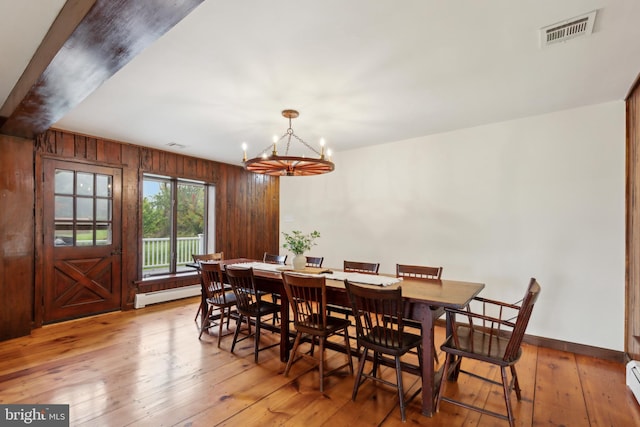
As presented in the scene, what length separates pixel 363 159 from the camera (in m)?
4.97

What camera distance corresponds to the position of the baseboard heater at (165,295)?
475 centimetres

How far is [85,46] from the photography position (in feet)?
5.63

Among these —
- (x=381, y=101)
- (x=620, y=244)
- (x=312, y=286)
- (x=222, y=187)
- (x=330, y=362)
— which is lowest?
(x=330, y=362)

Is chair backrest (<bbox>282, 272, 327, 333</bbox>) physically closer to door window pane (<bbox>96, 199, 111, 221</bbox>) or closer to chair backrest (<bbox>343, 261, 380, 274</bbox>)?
chair backrest (<bbox>343, 261, 380, 274</bbox>)

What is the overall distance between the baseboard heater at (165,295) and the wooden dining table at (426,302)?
289 cm

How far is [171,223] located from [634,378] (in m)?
6.09

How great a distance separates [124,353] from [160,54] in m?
2.91

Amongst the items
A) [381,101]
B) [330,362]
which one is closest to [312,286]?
[330,362]

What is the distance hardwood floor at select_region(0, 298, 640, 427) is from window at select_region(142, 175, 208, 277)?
6.62 feet

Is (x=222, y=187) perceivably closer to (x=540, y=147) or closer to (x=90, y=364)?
(x=90, y=364)

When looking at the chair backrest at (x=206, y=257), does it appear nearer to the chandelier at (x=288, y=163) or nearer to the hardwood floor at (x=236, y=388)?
the hardwood floor at (x=236, y=388)

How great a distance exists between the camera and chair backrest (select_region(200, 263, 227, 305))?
3256mm

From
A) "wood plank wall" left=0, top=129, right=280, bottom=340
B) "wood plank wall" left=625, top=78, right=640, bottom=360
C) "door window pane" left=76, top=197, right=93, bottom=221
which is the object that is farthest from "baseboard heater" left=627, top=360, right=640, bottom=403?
"door window pane" left=76, top=197, right=93, bottom=221

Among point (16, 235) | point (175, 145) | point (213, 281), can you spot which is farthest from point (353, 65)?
point (16, 235)
